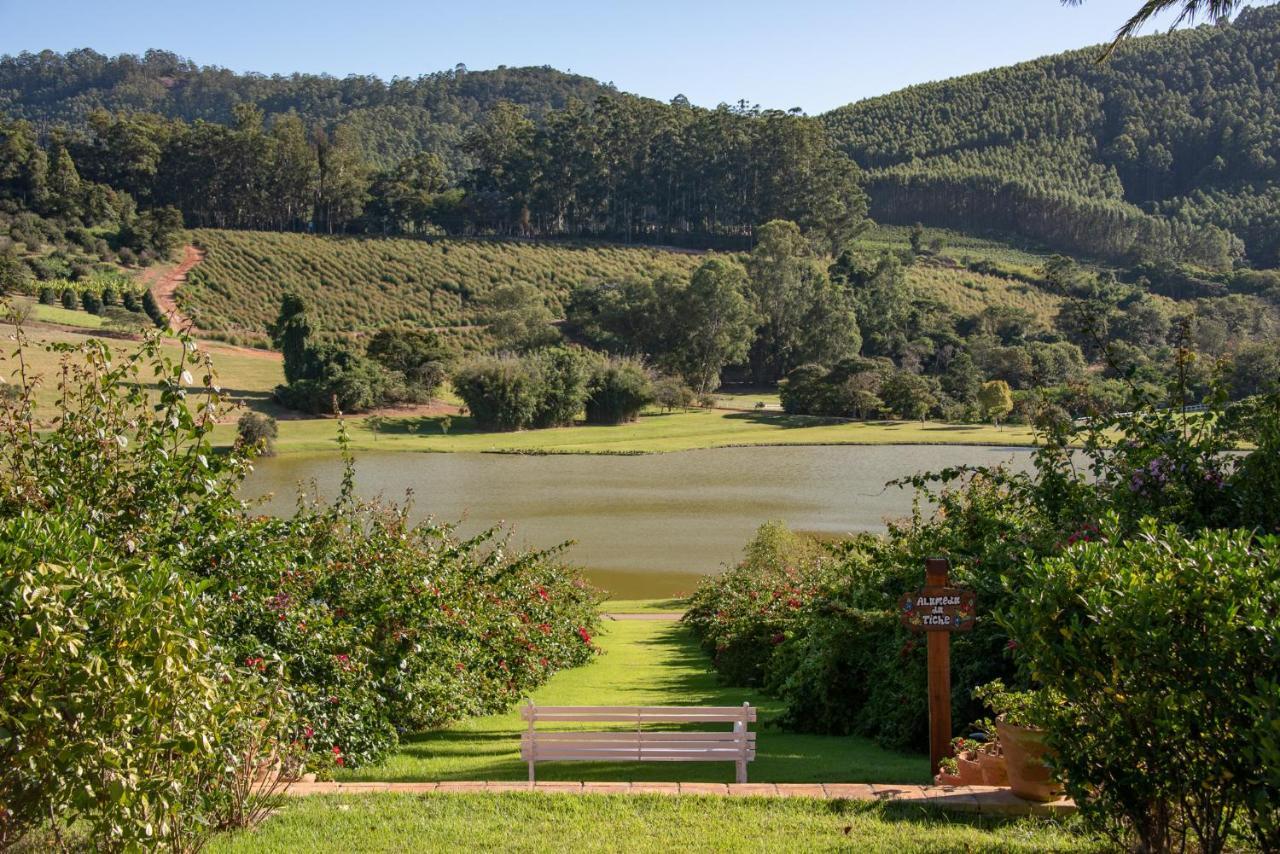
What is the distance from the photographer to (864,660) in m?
9.96

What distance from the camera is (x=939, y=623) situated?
7.62 meters

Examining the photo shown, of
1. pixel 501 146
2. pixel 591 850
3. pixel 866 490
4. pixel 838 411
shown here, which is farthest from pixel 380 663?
pixel 501 146

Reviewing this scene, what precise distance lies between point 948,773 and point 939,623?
0.91m

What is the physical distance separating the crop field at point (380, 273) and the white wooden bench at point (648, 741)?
72.1 meters

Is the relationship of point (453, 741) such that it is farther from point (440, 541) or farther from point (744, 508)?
point (744, 508)

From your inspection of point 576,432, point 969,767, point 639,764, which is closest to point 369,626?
point 639,764

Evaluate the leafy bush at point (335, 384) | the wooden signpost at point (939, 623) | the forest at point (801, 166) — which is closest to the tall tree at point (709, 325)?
the leafy bush at point (335, 384)

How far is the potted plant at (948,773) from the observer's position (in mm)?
7266

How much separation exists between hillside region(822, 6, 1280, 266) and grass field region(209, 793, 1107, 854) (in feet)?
389

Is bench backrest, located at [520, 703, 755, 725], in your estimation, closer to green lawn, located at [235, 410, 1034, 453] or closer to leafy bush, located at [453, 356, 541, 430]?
green lawn, located at [235, 410, 1034, 453]

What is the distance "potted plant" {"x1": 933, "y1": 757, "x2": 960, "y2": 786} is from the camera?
7266mm

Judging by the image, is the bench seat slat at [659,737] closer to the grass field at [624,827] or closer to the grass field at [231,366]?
the grass field at [624,827]

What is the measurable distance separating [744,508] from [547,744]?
27353 millimetres

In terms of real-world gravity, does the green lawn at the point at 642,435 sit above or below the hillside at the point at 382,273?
below
